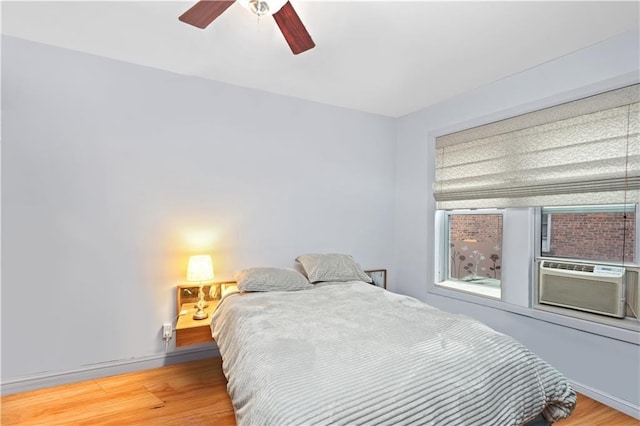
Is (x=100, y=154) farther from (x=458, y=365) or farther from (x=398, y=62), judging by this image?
(x=458, y=365)

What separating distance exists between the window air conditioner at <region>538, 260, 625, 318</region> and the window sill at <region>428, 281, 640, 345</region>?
0.18 feet

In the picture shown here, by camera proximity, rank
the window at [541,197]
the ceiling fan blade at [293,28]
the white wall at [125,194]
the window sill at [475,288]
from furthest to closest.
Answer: the window sill at [475,288], the white wall at [125,194], the window at [541,197], the ceiling fan blade at [293,28]

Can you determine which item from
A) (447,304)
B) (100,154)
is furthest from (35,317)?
(447,304)

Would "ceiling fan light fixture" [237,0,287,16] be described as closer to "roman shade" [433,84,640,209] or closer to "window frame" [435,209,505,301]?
"roman shade" [433,84,640,209]

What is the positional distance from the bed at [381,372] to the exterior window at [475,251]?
1301 mm

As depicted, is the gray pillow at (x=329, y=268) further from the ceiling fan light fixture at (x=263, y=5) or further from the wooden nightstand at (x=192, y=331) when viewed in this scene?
the ceiling fan light fixture at (x=263, y=5)

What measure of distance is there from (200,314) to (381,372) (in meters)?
1.78

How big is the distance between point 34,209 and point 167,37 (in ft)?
5.26

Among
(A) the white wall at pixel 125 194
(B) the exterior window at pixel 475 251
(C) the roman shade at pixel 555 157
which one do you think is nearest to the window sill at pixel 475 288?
(B) the exterior window at pixel 475 251

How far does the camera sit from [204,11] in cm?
164

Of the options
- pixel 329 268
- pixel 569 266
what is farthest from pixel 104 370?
pixel 569 266

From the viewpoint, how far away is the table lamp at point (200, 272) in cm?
259

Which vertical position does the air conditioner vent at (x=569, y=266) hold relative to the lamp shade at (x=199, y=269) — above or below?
above

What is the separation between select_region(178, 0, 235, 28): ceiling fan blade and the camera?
1.57 metres
